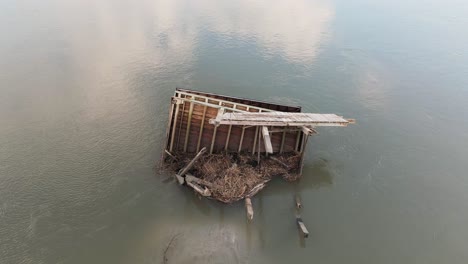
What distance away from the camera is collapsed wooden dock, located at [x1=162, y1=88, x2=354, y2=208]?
18.4m

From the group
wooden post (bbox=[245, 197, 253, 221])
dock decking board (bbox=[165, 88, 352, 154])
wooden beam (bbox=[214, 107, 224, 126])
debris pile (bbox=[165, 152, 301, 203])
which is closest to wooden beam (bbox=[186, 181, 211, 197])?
debris pile (bbox=[165, 152, 301, 203])

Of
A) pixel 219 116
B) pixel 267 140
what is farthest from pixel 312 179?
pixel 219 116

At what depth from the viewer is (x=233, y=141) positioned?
19781mm

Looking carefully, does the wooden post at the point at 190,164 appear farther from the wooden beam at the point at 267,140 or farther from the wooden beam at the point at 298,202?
the wooden beam at the point at 298,202

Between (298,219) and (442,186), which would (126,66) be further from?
(442,186)

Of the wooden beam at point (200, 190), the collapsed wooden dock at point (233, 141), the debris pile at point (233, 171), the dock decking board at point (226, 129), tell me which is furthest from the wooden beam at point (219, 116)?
the wooden beam at point (200, 190)

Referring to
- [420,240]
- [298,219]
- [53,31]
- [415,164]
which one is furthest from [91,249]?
[53,31]

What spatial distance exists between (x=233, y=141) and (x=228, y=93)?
370 inches

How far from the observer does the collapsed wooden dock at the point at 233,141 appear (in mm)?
18391

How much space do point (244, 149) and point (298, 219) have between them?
5.50 m

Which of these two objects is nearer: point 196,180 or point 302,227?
point 302,227

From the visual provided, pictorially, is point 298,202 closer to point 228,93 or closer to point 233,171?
point 233,171

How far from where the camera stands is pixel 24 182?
61.0 ft

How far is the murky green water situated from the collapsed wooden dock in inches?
50.3
